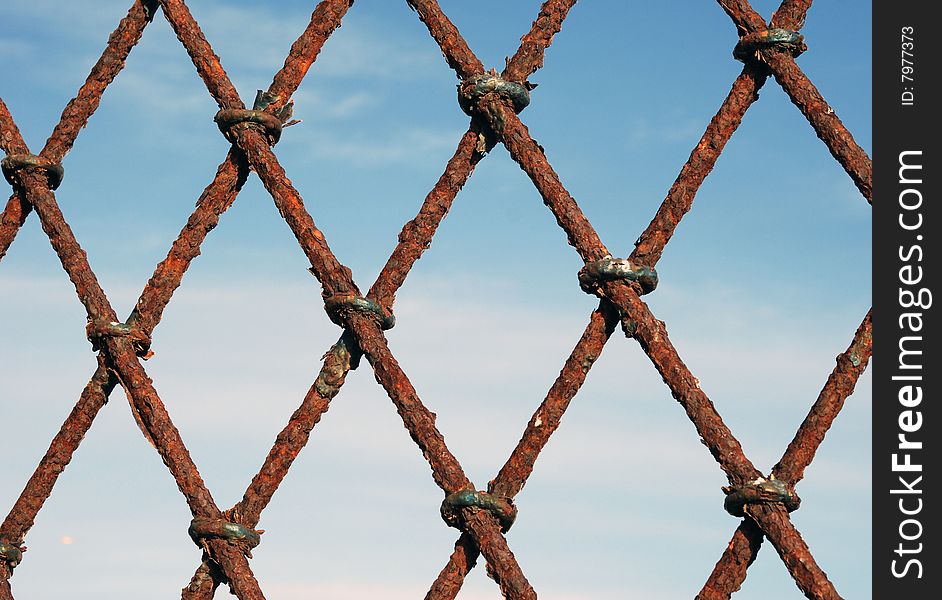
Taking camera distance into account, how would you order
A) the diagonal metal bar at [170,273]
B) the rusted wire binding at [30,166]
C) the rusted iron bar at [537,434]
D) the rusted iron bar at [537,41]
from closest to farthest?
the rusted iron bar at [537,434]
the rusted iron bar at [537,41]
the diagonal metal bar at [170,273]
the rusted wire binding at [30,166]

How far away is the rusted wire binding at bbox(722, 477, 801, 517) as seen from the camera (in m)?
2.60

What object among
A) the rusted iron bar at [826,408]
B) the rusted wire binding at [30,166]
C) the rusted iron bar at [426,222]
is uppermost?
the rusted wire binding at [30,166]

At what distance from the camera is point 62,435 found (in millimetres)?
3092

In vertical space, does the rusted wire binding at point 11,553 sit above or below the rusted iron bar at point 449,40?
below

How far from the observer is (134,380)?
2.96 m

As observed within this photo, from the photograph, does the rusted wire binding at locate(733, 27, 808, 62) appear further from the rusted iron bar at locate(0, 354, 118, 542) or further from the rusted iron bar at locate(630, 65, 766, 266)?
the rusted iron bar at locate(0, 354, 118, 542)

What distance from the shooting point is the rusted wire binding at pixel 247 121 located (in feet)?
9.84

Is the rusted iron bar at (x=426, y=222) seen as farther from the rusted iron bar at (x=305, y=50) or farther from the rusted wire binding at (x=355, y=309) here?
the rusted iron bar at (x=305, y=50)

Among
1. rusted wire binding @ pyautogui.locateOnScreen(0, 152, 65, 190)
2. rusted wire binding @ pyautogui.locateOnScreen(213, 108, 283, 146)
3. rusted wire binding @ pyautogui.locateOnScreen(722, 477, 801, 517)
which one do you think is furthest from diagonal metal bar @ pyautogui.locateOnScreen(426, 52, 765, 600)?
rusted wire binding @ pyautogui.locateOnScreen(0, 152, 65, 190)

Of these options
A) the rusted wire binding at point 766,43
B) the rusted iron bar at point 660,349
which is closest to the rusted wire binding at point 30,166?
the rusted iron bar at point 660,349

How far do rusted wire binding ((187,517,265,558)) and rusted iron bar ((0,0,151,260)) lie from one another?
102 cm
